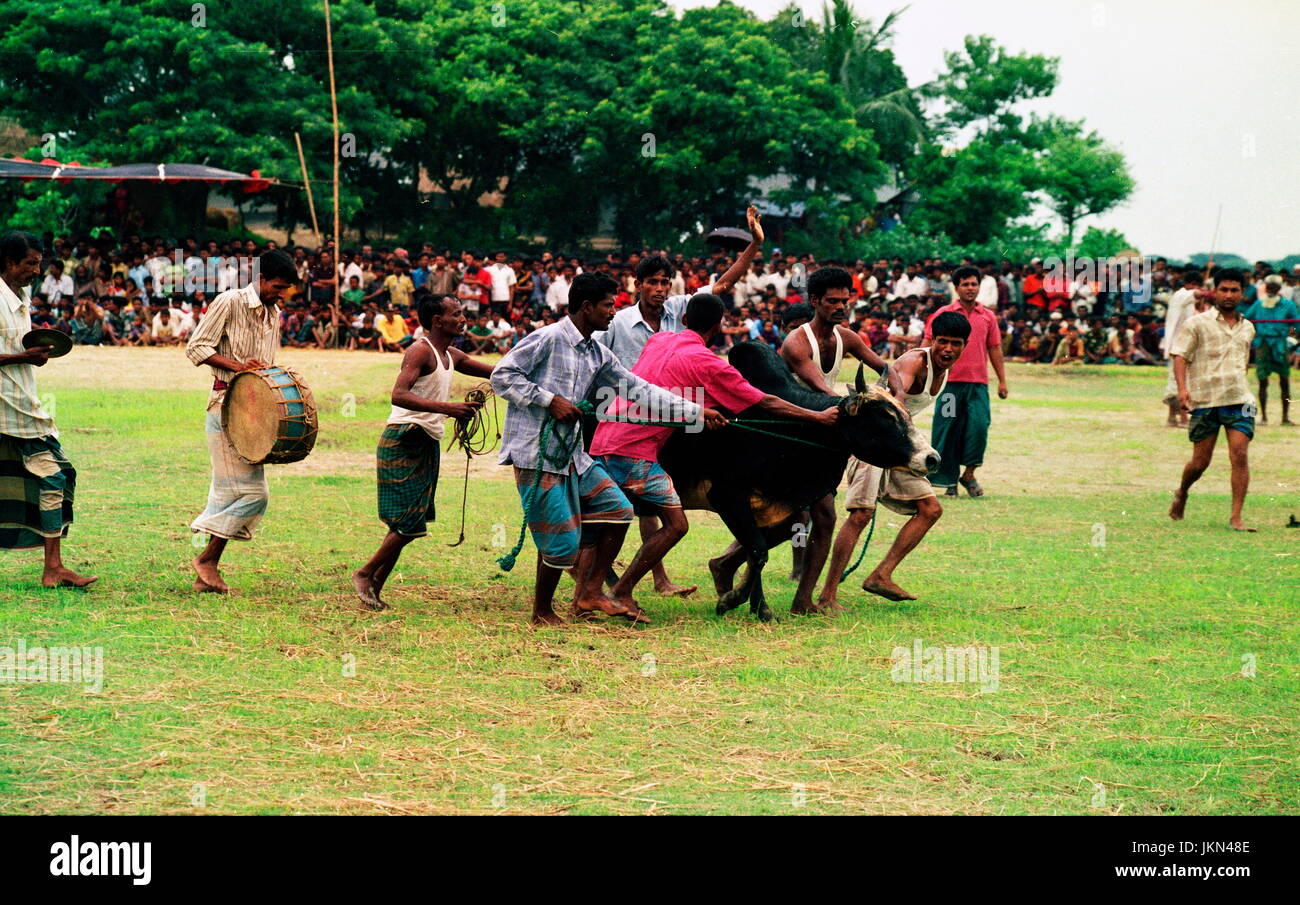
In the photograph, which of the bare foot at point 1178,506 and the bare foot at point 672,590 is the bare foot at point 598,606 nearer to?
the bare foot at point 672,590

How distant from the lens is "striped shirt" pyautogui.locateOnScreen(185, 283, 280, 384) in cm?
785

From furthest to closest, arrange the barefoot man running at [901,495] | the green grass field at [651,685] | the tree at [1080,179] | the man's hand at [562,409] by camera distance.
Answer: the tree at [1080,179] < the barefoot man running at [901,495] < the man's hand at [562,409] < the green grass field at [651,685]

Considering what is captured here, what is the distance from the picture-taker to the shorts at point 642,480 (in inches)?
302

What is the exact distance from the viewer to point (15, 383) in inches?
303

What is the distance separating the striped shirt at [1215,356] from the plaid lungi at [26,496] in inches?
320

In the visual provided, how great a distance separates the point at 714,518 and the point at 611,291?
5.04m

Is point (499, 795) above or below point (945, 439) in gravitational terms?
below

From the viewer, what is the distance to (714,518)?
12.1 meters

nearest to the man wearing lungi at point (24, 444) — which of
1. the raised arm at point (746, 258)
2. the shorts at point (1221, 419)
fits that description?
the raised arm at point (746, 258)

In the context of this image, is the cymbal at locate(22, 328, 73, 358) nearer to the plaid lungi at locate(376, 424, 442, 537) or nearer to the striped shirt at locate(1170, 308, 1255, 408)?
the plaid lungi at locate(376, 424, 442, 537)

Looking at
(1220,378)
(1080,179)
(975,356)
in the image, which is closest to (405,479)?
(975,356)

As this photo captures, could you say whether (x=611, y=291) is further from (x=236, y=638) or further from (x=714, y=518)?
(x=714, y=518)

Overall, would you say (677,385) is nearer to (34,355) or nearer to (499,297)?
(34,355)

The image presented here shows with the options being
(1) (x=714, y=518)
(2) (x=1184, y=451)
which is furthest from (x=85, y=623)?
(2) (x=1184, y=451)
